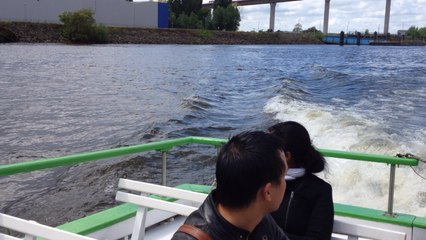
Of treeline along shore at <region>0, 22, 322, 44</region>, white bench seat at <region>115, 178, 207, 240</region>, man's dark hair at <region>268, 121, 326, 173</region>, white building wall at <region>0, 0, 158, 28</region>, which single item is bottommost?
white bench seat at <region>115, 178, 207, 240</region>

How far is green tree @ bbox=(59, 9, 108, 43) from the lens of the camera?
66.1 m

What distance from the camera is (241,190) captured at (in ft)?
5.08

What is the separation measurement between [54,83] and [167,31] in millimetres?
66626

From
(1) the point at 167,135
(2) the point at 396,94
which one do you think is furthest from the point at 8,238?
(2) the point at 396,94

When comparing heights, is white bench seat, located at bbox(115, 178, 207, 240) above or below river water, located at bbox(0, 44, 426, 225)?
above

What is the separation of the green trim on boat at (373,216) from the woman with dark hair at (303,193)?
90 centimetres

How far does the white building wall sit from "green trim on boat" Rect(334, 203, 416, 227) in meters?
76.6

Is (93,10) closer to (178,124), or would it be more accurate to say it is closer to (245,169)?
(178,124)

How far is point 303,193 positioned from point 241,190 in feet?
3.61

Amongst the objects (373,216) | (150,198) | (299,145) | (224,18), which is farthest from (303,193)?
(224,18)

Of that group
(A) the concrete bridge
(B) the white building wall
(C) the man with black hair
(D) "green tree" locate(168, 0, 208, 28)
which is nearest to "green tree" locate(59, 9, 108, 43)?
(B) the white building wall

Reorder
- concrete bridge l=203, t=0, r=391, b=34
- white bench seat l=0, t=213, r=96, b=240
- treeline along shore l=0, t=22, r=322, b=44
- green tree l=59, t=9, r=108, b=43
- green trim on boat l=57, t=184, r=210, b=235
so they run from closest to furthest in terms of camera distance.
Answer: white bench seat l=0, t=213, r=96, b=240
green trim on boat l=57, t=184, r=210, b=235
treeline along shore l=0, t=22, r=322, b=44
green tree l=59, t=9, r=108, b=43
concrete bridge l=203, t=0, r=391, b=34

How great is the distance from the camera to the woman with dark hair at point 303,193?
2516 mm

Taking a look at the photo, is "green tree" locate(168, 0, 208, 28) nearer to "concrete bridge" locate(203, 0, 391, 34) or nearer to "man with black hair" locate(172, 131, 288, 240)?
"concrete bridge" locate(203, 0, 391, 34)
